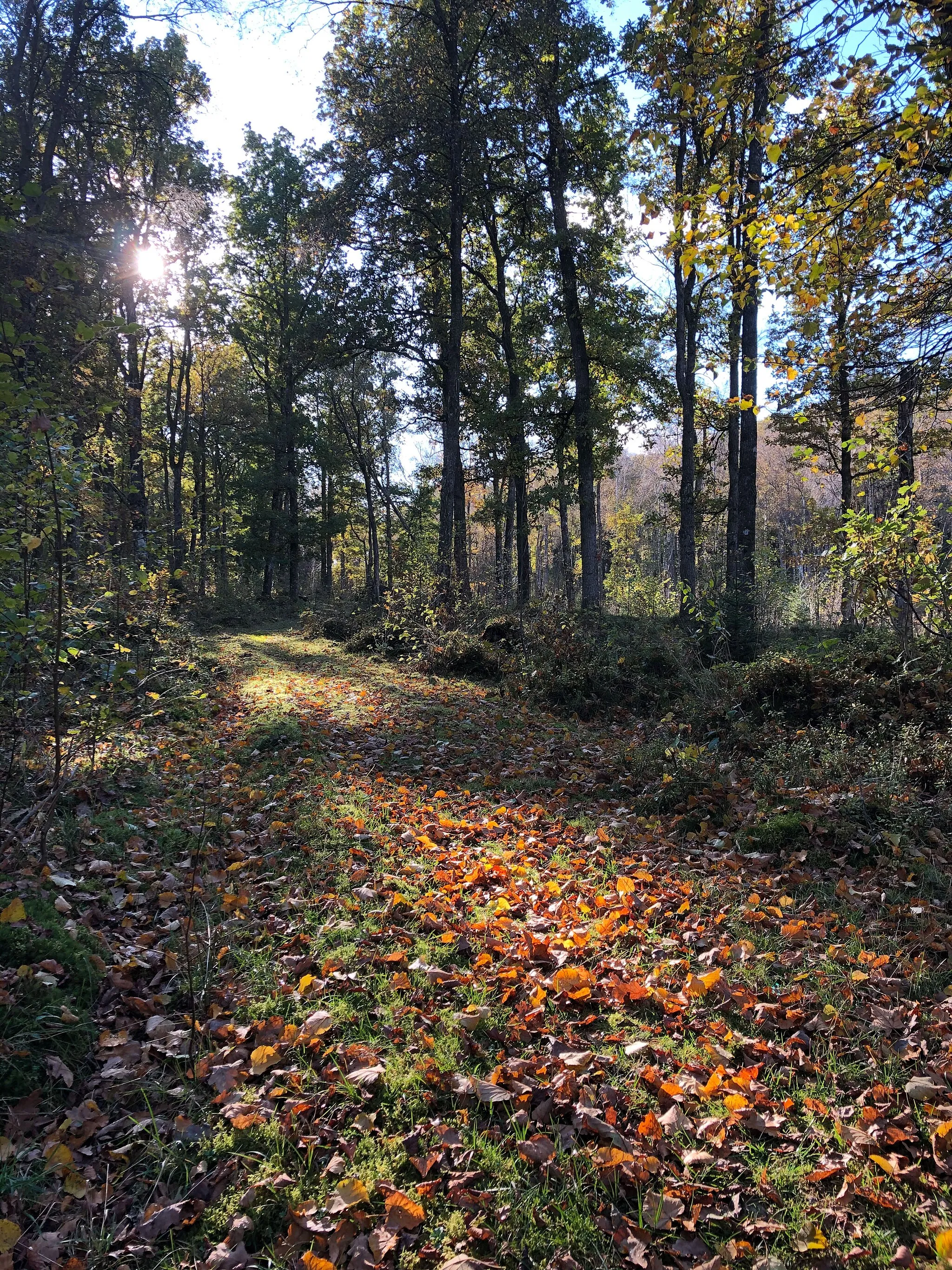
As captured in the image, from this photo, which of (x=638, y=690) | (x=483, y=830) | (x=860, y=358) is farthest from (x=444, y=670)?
(x=860, y=358)

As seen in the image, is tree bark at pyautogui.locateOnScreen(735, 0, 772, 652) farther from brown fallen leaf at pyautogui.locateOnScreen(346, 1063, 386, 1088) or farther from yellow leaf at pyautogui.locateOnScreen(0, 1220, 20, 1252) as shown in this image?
yellow leaf at pyautogui.locateOnScreen(0, 1220, 20, 1252)

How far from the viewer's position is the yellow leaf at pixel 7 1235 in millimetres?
1830

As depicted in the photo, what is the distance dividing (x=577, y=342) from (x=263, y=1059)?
15519 mm

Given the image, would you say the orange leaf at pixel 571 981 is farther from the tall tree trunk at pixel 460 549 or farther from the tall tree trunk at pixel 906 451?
the tall tree trunk at pixel 460 549

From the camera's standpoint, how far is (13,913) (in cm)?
296

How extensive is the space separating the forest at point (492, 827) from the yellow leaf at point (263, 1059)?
0.5 inches

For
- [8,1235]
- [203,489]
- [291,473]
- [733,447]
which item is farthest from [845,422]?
[203,489]

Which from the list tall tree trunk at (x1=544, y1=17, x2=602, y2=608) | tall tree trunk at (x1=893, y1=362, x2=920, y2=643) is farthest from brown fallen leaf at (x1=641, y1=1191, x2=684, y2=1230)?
tall tree trunk at (x1=544, y1=17, x2=602, y2=608)

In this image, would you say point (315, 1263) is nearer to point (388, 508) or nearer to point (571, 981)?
point (571, 981)

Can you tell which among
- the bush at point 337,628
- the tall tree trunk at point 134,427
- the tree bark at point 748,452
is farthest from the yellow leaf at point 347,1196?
the bush at point 337,628

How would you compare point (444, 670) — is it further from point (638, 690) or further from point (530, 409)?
point (530, 409)

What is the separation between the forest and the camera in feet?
6.97

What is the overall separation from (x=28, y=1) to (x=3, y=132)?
6.43 ft

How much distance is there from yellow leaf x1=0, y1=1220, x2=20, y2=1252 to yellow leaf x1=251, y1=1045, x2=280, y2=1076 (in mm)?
876
